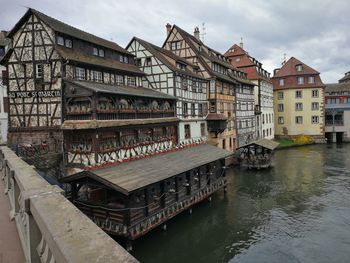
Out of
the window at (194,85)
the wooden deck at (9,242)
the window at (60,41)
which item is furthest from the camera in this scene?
the window at (194,85)

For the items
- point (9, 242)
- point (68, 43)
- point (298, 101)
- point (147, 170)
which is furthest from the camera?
point (298, 101)

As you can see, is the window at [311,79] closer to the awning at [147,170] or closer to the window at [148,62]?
the window at [148,62]

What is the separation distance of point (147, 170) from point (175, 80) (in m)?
12.5

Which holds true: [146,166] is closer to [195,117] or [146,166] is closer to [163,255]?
[163,255]

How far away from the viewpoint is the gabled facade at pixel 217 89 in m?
32.7

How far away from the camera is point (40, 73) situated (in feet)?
64.5

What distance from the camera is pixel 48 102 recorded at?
19.5 meters

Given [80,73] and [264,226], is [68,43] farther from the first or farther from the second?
[264,226]

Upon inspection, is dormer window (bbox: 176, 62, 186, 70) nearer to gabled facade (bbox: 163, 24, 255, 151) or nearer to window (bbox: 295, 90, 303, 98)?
gabled facade (bbox: 163, 24, 255, 151)

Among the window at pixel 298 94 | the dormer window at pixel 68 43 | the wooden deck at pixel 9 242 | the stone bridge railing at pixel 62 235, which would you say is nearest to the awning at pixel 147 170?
the wooden deck at pixel 9 242

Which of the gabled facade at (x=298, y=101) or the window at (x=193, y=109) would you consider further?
the gabled facade at (x=298, y=101)

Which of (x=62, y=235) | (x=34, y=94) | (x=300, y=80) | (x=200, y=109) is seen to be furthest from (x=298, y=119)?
(x=62, y=235)

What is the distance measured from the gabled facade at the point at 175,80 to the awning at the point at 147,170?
5519 millimetres

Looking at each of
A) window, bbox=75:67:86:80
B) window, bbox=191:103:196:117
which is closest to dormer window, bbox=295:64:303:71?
window, bbox=191:103:196:117
